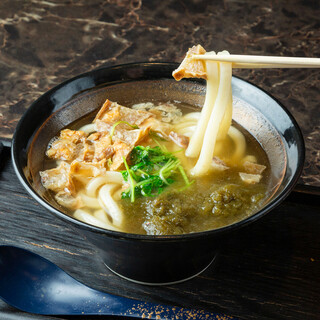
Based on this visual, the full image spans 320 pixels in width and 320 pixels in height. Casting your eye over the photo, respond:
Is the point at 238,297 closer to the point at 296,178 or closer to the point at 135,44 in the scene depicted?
the point at 296,178

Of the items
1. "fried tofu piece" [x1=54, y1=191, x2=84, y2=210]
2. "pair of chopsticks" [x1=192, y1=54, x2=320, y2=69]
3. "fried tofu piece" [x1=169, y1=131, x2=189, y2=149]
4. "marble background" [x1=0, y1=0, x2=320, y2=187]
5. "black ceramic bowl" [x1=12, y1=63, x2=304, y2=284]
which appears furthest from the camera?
"marble background" [x1=0, y1=0, x2=320, y2=187]

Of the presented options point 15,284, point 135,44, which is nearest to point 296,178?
point 15,284

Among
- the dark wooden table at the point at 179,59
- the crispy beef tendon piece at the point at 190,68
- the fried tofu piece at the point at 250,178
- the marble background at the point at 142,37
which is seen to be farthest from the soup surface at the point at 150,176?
the marble background at the point at 142,37

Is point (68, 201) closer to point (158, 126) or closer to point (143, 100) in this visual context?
point (158, 126)

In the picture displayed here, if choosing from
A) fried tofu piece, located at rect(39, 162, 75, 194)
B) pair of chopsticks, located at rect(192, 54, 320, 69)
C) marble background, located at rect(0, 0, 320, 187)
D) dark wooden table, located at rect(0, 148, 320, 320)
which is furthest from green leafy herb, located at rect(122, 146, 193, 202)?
marble background, located at rect(0, 0, 320, 187)

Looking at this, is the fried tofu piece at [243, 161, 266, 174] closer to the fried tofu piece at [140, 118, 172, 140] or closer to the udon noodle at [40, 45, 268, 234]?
the udon noodle at [40, 45, 268, 234]

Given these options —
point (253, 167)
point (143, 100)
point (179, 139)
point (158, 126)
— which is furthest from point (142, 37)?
point (253, 167)

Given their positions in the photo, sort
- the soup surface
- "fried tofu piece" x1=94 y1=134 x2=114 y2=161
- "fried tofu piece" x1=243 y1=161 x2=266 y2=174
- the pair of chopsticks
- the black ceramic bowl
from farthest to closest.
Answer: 1. "fried tofu piece" x1=94 y1=134 x2=114 y2=161
2. "fried tofu piece" x1=243 y1=161 x2=266 y2=174
3. the soup surface
4. the pair of chopsticks
5. the black ceramic bowl
